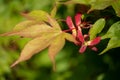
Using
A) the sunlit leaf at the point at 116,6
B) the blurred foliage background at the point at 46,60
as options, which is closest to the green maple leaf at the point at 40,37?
the sunlit leaf at the point at 116,6

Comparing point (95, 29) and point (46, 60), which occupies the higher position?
point (95, 29)

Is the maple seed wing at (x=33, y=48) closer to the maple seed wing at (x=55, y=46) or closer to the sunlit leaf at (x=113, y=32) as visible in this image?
the maple seed wing at (x=55, y=46)

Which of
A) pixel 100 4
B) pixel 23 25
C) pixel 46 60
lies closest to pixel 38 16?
pixel 23 25

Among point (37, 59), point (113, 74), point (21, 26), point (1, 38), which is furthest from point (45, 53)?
point (21, 26)

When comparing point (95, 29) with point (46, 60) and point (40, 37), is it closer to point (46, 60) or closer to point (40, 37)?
point (40, 37)

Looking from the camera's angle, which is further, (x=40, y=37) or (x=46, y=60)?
(x=46, y=60)

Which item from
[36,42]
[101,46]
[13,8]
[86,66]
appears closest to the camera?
[36,42]

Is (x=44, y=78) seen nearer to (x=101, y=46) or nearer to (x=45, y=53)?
(x=45, y=53)
